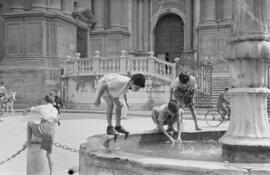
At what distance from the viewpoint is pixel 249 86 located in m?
5.73

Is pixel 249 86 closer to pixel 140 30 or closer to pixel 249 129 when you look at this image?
pixel 249 129

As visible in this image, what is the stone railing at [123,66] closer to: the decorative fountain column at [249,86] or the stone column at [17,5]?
the stone column at [17,5]

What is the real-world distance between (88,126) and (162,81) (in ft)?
33.8

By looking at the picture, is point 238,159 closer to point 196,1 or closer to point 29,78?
point 29,78

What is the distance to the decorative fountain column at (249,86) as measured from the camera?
5617 mm

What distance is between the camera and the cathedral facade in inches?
1034

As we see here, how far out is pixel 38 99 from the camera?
2594 centimetres

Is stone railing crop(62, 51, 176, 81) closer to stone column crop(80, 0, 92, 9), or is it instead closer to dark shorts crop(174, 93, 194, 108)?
stone column crop(80, 0, 92, 9)

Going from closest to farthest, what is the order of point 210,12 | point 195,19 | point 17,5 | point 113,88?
point 113,88 < point 17,5 < point 210,12 < point 195,19

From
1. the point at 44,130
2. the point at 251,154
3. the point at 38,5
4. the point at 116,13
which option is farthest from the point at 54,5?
the point at 251,154

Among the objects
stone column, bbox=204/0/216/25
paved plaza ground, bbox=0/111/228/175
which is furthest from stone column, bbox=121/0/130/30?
paved plaza ground, bbox=0/111/228/175

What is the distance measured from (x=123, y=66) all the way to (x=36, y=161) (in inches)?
679

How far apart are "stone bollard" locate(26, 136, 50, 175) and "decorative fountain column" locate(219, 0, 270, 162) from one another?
333 centimetres

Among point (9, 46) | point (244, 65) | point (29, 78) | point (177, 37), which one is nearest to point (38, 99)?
point (29, 78)
